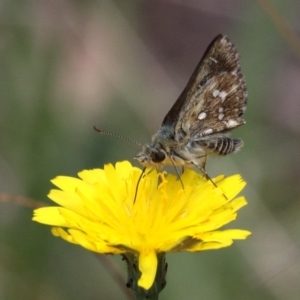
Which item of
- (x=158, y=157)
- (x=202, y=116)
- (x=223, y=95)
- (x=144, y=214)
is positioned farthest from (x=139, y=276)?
(x=223, y=95)

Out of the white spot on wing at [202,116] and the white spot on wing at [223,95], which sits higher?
the white spot on wing at [223,95]

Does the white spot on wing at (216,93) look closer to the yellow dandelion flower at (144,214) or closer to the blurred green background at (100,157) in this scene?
the yellow dandelion flower at (144,214)

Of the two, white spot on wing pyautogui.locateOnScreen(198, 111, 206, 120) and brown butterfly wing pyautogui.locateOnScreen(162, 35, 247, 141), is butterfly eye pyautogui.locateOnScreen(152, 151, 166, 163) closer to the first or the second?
brown butterfly wing pyautogui.locateOnScreen(162, 35, 247, 141)

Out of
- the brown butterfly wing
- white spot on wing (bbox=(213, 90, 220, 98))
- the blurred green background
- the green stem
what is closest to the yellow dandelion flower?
the green stem

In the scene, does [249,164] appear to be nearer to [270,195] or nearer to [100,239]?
[270,195]

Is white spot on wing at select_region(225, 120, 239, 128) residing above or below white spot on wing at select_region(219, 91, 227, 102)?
below

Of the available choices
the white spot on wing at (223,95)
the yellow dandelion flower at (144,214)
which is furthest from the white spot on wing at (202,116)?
the yellow dandelion flower at (144,214)
